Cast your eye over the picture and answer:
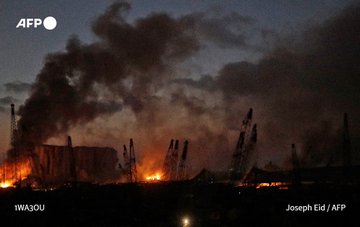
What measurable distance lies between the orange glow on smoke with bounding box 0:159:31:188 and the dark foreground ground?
885 cm

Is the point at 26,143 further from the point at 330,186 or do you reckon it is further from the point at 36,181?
the point at 330,186

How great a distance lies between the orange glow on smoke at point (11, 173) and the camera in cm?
13062

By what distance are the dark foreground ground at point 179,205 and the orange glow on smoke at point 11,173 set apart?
29.0 feet

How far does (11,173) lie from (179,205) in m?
54.7

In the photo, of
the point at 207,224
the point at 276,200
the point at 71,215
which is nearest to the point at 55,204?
the point at 71,215

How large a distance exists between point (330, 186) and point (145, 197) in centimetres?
5039

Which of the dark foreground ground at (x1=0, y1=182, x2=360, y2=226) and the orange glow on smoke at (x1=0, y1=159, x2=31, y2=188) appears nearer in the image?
the dark foreground ground at (x1=0, y1=182, x2=360, y2=226)

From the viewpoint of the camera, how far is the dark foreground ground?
76.5 meters

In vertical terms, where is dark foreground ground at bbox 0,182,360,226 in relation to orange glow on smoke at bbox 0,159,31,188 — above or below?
below

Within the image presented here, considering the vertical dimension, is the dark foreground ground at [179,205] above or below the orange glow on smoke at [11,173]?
below

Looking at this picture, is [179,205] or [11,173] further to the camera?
[11,173]

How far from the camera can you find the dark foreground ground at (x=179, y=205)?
76.5 metres

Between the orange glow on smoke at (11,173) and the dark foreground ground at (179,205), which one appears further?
the orange glow on smoke at (11,173)

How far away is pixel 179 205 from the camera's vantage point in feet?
368
